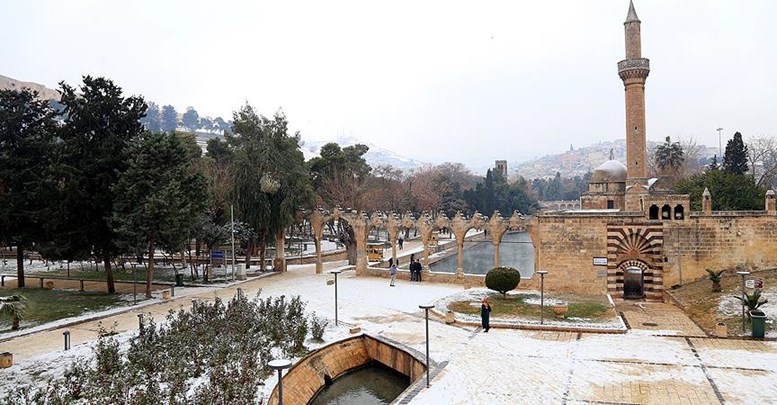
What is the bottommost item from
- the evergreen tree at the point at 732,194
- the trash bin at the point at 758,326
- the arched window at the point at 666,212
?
the trash bin at the point at 758,326

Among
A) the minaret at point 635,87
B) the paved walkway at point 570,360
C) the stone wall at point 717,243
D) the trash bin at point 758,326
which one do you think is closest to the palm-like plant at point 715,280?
the paved walkway at point 570,360

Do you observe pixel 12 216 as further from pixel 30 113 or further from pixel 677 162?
pixel 677 162

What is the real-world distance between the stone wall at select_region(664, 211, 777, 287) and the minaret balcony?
421 inches

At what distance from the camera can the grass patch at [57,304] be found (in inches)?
776

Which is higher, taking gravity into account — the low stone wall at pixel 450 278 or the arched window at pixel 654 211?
the arched window at pixel 654 211

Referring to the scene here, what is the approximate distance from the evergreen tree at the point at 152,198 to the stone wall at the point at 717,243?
21658mm

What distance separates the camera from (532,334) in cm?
1802

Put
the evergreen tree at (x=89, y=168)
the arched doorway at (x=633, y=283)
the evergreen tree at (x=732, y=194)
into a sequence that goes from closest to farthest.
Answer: the evergreen tree at (x=89, y=168) < the arched doorway at (x=633, y=283) < the evergreen tree at (x=732, y=194)

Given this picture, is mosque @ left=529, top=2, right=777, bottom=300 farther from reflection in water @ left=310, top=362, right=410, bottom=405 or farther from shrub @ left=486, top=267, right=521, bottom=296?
reflection in water @ left=310, top=362, right=410, bottom=405

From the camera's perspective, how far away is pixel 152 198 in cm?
2230

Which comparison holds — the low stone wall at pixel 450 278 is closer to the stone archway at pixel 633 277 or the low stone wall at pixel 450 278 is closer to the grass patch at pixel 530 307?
the grass patch at pixel 530 307

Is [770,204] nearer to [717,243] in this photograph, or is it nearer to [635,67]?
[717,243]

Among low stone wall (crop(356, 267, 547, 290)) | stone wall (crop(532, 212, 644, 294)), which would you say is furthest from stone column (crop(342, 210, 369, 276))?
stone wall (crop(532, 212, 644, 294))

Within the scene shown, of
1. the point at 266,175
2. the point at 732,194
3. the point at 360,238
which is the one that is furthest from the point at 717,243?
the point at 266,175
